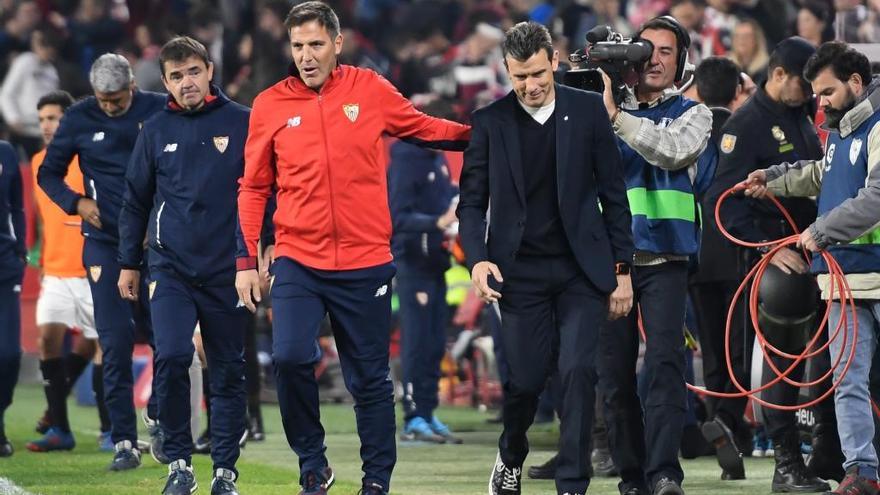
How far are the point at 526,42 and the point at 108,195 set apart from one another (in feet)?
13.6

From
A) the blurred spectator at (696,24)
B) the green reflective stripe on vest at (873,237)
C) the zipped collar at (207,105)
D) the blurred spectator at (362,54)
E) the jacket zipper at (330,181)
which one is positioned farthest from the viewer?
the blurred spectator at (362,54)

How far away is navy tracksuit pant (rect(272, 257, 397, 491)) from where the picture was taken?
8328 millimetres

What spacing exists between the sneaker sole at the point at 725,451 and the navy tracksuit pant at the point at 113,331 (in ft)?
11.4

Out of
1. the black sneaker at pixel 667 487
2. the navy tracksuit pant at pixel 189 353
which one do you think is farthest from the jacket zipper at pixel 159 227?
the black sneaker at pixel 667 487

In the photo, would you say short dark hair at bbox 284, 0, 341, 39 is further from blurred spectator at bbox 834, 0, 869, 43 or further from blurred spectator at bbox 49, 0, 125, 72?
blurred spectator at bbox 49, 0, 125, 72

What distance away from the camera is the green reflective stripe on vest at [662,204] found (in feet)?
28.6

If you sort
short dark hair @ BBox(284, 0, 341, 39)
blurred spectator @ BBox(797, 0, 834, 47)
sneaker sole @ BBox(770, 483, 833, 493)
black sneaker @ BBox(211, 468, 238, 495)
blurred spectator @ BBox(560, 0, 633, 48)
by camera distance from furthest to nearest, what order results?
1. blurred spectator @ BBox(560, 0, 633, 48)
2. blurred spectator @ BBox(797, 0, 834, 47)
3. sneaker sole @ BBox(770, 483, 833, 493)
4. black sneaker @ BBox(211, 468, 238, 495)
5. short dark hair @ BBox(284, 0, 341, 39)

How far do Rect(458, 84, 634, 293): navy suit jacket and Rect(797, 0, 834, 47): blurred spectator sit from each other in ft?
27.1

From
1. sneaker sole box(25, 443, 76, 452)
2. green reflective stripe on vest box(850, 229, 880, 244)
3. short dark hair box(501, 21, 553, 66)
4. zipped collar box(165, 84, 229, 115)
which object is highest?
short dark hair box(501, 21, 553, 66)

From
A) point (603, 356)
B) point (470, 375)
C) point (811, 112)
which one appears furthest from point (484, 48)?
point (603, 356)

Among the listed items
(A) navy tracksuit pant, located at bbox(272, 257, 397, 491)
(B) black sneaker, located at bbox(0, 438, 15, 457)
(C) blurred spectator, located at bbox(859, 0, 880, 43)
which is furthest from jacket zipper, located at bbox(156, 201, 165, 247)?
(C) blurred spectator, located at bbox(859, 0, 880, 43)

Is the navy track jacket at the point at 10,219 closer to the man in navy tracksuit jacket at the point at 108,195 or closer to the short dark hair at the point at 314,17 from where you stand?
the man in navy tracksuit jacket at the point at 108,195

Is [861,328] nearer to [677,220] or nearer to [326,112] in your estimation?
[677,220]

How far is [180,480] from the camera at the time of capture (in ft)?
30.3
